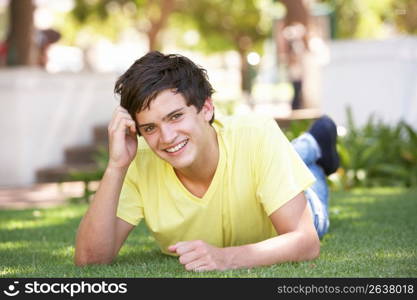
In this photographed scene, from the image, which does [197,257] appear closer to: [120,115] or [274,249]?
[274,249]

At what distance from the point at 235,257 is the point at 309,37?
12869mm

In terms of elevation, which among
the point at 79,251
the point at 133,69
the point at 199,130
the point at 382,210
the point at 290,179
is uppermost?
the point at 133,69

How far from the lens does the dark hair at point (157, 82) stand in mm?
4352

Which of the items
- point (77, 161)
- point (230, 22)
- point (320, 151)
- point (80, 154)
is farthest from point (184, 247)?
point (230, 22)

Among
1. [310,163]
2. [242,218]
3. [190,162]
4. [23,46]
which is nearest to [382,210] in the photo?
[310,163]

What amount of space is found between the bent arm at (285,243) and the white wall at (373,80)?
8.33 m

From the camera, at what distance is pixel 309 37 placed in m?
16.8

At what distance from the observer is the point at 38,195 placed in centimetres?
1175

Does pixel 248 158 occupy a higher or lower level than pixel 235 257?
higher

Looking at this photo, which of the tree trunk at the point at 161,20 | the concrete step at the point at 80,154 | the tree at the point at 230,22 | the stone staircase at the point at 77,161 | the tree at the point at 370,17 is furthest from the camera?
the tree at the point at 230,22

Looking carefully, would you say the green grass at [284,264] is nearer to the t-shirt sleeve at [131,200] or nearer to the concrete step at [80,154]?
the t-shirt sleeve at [131,200]

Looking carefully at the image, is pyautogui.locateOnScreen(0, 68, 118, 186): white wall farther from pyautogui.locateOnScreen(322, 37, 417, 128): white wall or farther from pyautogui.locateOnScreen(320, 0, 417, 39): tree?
pyautogui.locateOnScreen(320, 0, 417, 39): tree

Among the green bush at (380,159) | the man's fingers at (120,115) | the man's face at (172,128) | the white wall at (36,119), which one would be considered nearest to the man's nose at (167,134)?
the man's face at (172,128)

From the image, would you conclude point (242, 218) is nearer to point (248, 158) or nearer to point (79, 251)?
point (248, 158)
